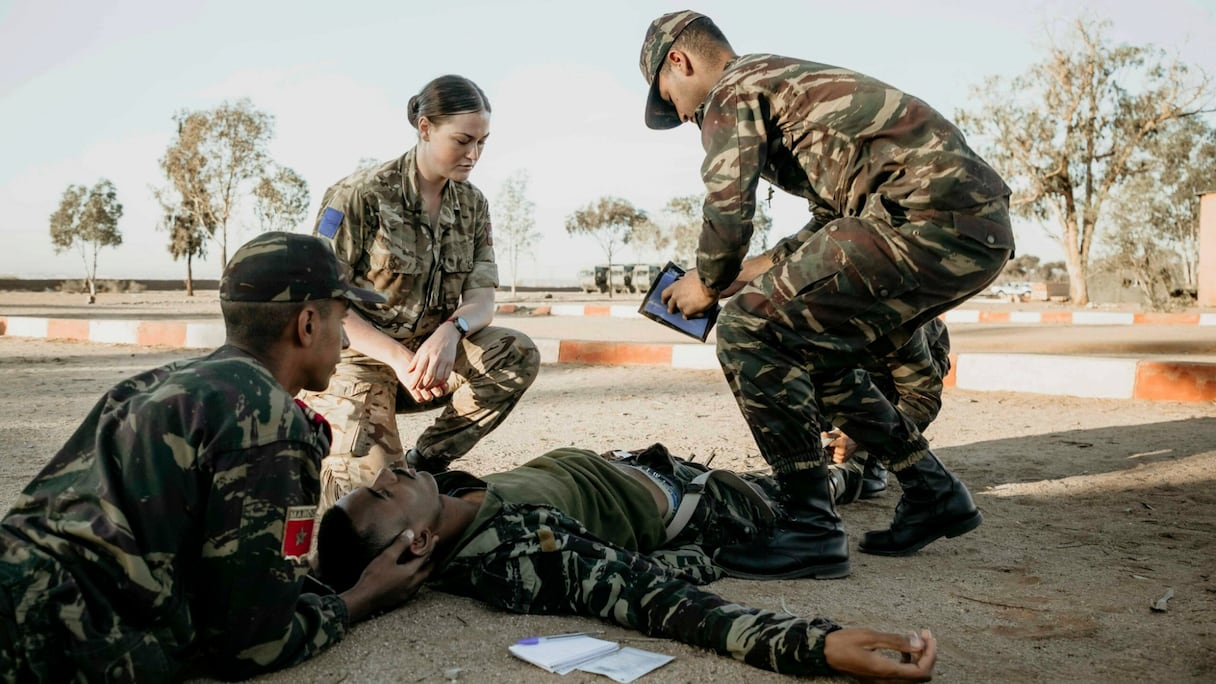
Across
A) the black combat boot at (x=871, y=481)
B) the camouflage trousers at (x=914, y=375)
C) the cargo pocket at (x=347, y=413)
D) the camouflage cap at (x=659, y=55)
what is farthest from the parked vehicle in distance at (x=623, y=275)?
the camouflage cap at (x=659, y=55)

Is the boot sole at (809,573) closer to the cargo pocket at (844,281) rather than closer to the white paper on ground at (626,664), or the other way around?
the cargo pocket at (844,281)

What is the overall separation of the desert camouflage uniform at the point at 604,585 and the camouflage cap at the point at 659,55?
1369mm

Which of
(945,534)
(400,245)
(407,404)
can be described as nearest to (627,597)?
(945,534)

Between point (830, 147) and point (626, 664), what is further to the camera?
point (830, 147)

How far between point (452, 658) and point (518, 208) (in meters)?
49.8

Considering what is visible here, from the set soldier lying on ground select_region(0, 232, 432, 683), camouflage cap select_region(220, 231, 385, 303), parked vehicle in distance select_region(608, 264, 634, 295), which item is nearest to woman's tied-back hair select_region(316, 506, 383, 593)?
soldier lying on ground select_region(0, 232, 432, 683)

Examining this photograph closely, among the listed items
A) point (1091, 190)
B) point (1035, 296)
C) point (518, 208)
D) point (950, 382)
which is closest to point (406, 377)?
point (950, 382)

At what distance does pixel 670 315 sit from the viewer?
3438mm

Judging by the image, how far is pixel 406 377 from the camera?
3.82 metres

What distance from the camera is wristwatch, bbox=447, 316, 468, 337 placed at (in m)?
4.11

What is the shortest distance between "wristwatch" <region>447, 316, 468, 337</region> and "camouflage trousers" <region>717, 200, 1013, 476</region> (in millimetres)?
1382

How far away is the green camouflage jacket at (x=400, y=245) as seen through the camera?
4141mm

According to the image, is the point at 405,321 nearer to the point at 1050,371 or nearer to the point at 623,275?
the point at 1050,371

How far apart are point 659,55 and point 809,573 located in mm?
1757
